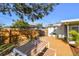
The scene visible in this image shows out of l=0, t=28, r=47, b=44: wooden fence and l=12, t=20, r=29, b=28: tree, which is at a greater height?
l=12, t=20, r=29, b=28: tree

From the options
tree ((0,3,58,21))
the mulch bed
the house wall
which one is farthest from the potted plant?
tree ((0,3,58,21))

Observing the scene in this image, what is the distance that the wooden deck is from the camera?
20.0 feet

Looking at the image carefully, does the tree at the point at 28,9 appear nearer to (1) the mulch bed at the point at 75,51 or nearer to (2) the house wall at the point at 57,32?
(2) the house wall at the point at 57,32

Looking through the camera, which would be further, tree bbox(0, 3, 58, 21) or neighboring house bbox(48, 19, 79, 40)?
neighboring house bbox(48, 19, 79, 40)

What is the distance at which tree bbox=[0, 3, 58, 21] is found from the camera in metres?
6.07

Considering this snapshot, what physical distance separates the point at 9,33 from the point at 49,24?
45.9 inches

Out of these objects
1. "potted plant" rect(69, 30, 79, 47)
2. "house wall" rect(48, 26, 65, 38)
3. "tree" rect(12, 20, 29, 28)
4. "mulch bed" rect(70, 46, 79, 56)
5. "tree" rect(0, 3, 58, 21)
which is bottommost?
"mulch bed" rect(70, 46, 79, 56)

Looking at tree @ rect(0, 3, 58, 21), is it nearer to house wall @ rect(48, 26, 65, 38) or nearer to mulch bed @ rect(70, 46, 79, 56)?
house wall @ rect(48, 26, 65, 38)

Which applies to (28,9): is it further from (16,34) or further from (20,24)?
(16,34)

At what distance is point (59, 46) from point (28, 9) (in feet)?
4.51

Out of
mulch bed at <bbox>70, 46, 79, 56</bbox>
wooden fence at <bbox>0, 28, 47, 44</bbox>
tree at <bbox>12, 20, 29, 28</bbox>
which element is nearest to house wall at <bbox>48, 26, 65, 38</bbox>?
wooden fence at <bbox>0, 28, 47, 44</bbox>

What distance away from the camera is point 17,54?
6008 mm

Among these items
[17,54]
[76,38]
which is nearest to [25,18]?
[17,54]

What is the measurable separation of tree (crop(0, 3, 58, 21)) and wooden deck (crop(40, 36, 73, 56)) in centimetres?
70
